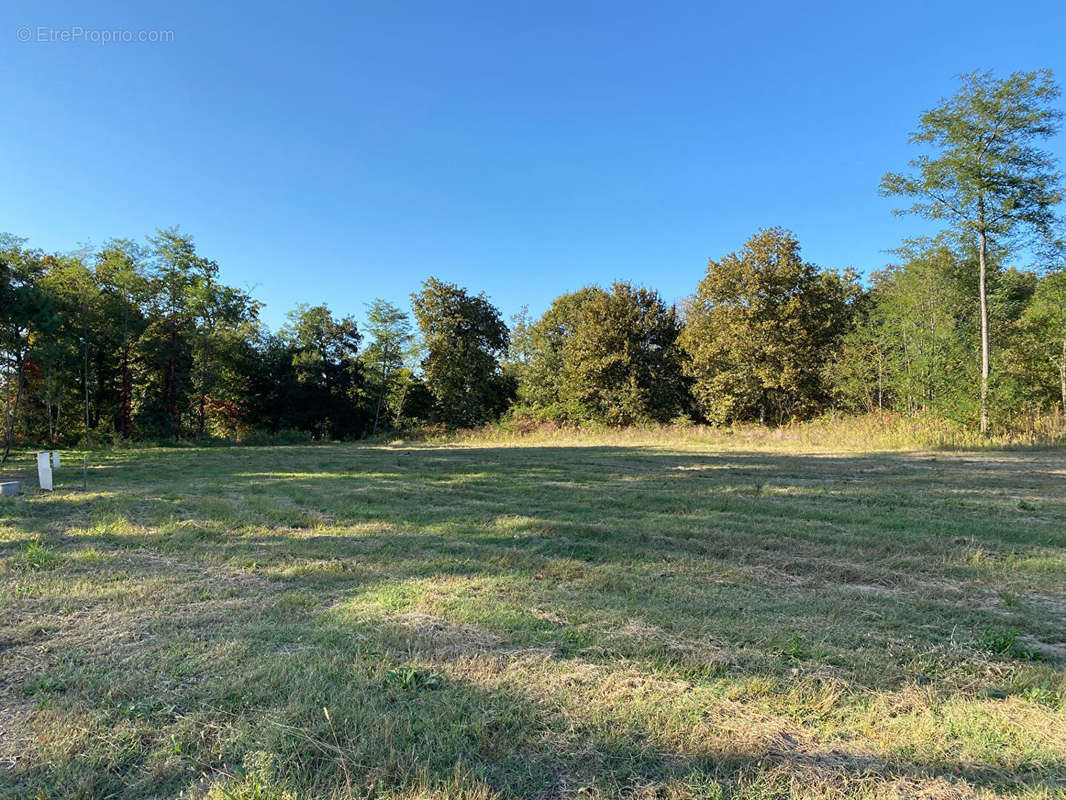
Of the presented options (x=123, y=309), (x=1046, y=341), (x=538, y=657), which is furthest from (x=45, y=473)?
(x=1046, y=341)

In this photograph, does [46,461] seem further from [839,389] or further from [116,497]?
[839,389]

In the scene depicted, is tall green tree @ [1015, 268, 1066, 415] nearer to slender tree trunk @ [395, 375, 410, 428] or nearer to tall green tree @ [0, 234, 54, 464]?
slender tree trunk @ [395, 375, 410, 428]

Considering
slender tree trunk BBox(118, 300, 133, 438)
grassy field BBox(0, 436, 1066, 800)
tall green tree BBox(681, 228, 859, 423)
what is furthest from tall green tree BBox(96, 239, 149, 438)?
tall green tree BBox(681, 228, 859, 423)

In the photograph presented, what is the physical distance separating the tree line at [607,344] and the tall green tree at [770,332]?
3.2 inches

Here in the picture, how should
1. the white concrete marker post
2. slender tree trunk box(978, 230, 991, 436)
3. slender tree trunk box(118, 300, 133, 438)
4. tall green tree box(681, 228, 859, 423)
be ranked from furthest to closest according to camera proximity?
slender tree trunk box(118, 300, 133, 438), tall green tree box(681, 228, 859, 423), slender tree trunk box(978, 230, 991, 436), the white concrete marker post

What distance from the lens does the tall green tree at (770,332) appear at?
63.8 ft

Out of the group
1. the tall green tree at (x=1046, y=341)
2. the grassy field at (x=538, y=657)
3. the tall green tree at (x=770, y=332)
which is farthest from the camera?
the tall green tree at (x=770, y=332)

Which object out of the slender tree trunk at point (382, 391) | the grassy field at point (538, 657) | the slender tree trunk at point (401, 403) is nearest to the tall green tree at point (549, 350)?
the slender tree trunk at point (401, 403)

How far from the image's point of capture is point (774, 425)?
20188 mm

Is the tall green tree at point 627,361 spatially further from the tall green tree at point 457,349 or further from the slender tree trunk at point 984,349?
the slender tree trunk at point 984,349

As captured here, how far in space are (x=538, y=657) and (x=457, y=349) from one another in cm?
2469

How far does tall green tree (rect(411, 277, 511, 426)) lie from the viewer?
86.2ft

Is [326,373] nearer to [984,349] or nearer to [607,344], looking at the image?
[607,344]

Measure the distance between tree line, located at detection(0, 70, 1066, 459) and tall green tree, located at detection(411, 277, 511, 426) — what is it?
0.35 ft
